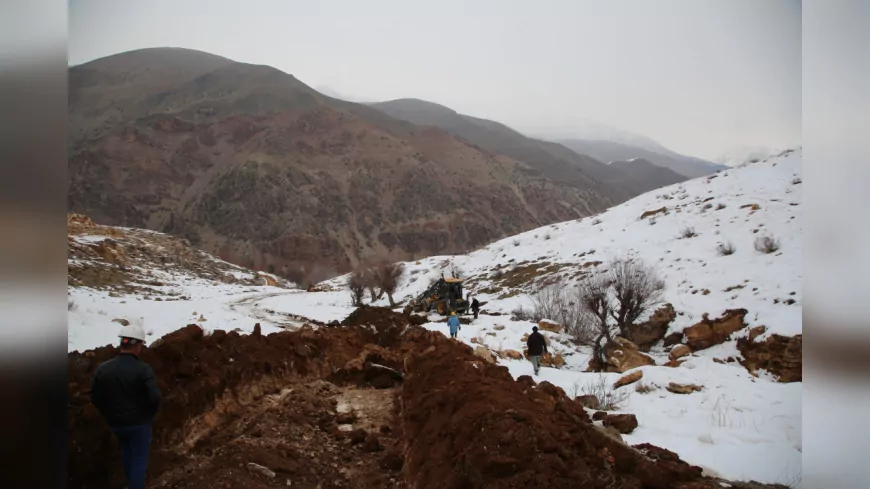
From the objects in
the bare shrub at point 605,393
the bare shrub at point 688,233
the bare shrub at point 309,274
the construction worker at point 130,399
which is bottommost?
the bare shrub at point 309,274

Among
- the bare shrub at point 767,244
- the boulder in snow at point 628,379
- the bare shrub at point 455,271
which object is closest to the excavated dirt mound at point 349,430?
the boulder in snow at point 628,379

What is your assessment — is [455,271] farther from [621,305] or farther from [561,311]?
[621,305]

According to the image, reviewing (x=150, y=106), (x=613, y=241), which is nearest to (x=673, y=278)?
(x=613, y=241)

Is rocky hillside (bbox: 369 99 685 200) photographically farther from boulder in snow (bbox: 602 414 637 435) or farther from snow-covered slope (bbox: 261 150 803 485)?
boulder in snow (bbox: 602 414 637 435)

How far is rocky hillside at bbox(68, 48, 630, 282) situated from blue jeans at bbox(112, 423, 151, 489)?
1793 inches

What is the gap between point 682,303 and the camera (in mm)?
15219

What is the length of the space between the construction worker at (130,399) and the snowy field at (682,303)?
161 inches

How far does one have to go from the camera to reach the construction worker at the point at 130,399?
9.96 ft

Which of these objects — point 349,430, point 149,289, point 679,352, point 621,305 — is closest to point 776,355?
point 679,352

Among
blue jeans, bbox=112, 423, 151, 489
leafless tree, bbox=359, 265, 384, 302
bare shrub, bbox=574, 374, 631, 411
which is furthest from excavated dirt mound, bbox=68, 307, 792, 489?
leafless tree, bbox=359, 265, 384, 302

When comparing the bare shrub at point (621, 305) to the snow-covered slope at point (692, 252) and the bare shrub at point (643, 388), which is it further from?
the bare shrub at point (643, 388)

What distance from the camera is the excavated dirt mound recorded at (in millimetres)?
3176
